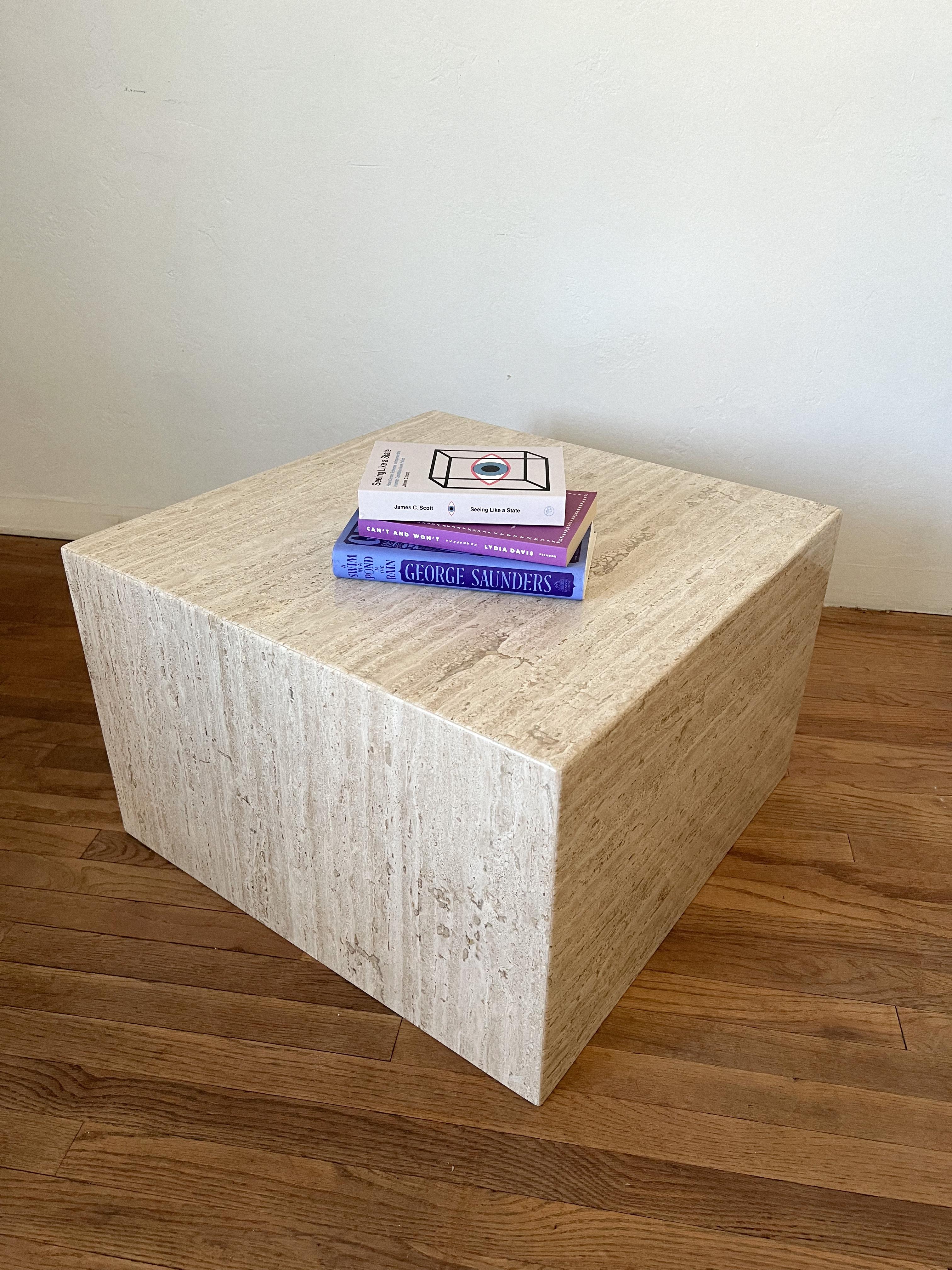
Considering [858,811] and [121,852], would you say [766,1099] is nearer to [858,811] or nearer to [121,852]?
[858,811]

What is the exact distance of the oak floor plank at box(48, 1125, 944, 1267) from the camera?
791mm

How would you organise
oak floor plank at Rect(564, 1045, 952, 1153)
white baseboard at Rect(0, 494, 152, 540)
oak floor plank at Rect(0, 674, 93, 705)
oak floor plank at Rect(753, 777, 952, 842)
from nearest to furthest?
oak floor plank at Rect(564, 1045, 952, 1153)
oak floor plank at Rect(753, 777, 952, 842)
oak floor plank at Rect(0, 674, 93, 705)
white baseboard at Rect(0, 494, 152, 540)

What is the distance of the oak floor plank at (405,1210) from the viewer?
79 centimetres

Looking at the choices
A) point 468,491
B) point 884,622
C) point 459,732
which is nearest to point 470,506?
point 468,491

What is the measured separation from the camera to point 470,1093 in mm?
917

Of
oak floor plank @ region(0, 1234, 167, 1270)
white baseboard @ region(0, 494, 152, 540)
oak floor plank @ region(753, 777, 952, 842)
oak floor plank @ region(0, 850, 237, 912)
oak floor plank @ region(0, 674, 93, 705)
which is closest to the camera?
oak floor plank @ region(0, 1234, 167, 1270)

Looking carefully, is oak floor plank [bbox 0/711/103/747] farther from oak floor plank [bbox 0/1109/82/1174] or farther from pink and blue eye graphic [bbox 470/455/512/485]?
pink and blue eye graphic [bbox 470/455/512/485]

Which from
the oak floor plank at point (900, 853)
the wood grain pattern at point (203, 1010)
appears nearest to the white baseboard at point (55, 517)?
the wood grain pattern at point (203, 1010)

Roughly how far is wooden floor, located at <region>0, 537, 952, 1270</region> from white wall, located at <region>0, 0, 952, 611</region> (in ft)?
2.41

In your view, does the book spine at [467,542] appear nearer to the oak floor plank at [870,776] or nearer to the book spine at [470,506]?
the book spine at [470,506]

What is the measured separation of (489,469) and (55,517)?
53.5 inches

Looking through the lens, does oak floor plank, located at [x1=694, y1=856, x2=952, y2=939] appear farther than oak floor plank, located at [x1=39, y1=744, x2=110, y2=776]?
No

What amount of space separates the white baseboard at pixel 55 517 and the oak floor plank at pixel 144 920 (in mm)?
1025

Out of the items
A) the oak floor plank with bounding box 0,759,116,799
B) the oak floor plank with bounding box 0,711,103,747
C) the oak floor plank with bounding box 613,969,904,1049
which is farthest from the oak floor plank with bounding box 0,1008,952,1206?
the oak floor plank with bounding box 0,711,103,747
